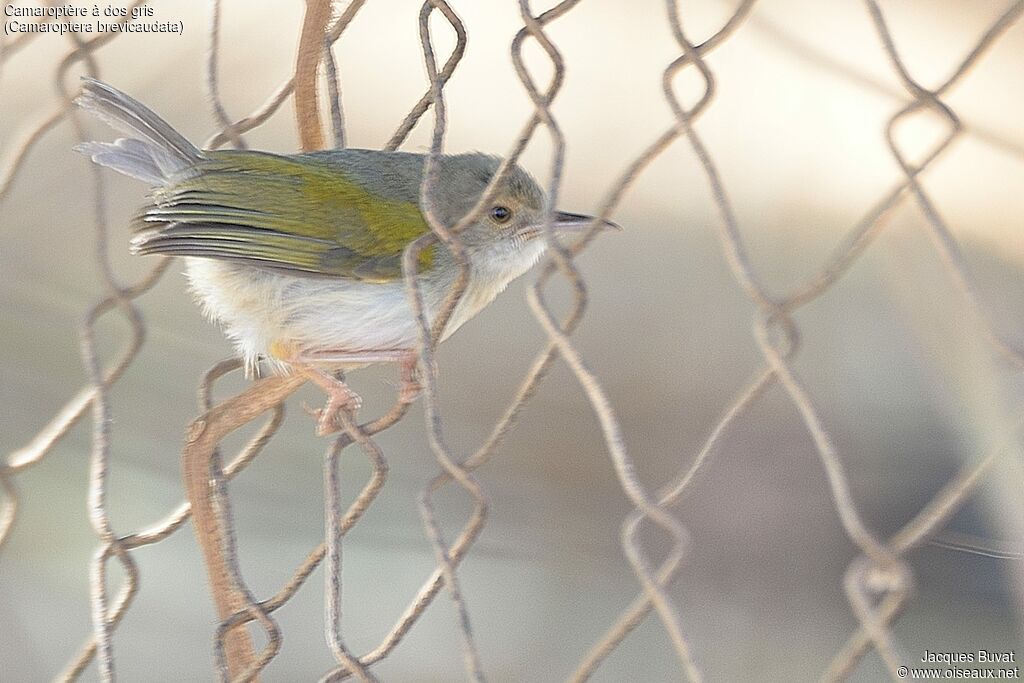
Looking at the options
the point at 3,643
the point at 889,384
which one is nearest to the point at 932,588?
the point at 889,384

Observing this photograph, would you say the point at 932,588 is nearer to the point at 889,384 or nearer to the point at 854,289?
the point at 889,384

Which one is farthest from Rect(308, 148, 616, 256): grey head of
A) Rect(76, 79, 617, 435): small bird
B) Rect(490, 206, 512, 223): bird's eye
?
Rect(76, 79, 617, 435): small bird

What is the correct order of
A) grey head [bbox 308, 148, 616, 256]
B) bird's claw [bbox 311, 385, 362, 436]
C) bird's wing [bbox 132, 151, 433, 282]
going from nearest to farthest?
bird's claw [bbox 311, 385, 362, 436], bird's wing [bbox 132, 151, 433, 282], grey head [bbox 308, 148, 616, 256]

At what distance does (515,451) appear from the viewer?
5.43 meters

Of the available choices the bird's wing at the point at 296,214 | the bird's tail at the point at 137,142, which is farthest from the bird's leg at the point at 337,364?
the bird's tail at the point at 137,142

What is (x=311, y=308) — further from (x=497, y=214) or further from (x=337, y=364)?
(x=497, y=214)

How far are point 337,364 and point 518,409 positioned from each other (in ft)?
2.74

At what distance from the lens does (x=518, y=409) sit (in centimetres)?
145

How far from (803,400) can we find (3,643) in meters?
4.26

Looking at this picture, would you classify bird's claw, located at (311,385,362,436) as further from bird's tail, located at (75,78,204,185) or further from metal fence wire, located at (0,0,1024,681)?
bird's tail, located at (75,78,204,185)

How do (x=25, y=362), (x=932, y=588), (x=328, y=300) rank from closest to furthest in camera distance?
(x=328, y=300) < (x=932, y=588) < (x=25, y=362)

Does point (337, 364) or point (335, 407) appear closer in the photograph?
point (335, 407)

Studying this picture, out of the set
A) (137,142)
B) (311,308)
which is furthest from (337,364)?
(137,142)

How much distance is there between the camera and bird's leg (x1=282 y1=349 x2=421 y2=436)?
2021 mm
